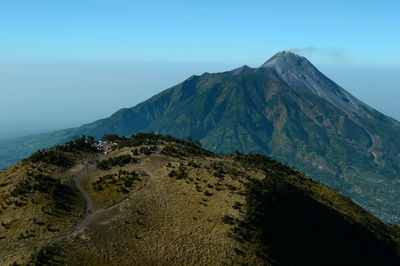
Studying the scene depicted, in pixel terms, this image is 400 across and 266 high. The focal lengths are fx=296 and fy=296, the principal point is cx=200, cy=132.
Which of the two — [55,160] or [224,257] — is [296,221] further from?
[55,160]

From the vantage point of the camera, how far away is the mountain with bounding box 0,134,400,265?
59219 mm

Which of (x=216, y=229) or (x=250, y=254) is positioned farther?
(x=216, y=229)

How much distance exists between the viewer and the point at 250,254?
205 feet

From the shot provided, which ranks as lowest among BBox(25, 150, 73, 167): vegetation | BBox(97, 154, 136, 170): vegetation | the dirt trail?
the dirt trail

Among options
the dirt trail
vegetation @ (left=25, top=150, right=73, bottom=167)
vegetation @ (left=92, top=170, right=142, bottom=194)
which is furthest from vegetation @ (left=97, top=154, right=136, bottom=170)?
vegetation @ (left=25, top=150, right=73, bottom=167)

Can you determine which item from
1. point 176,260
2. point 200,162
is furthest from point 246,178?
point 176,260

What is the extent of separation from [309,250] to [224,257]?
91.3 ft

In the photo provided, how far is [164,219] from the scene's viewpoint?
69625 mm

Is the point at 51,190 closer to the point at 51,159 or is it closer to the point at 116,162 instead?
the point at 116,162

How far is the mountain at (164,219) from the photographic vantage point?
194ft

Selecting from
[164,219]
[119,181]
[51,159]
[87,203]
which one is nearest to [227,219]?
[164,219]

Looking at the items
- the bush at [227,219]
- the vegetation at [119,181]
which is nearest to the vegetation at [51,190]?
the vegetation at [119,181]

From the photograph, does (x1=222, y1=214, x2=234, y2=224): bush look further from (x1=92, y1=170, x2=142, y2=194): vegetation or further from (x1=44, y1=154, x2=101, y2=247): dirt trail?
(x1=44, y1=154, x2=101, y2=247): dirt trail

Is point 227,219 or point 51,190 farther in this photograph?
point 51,190
